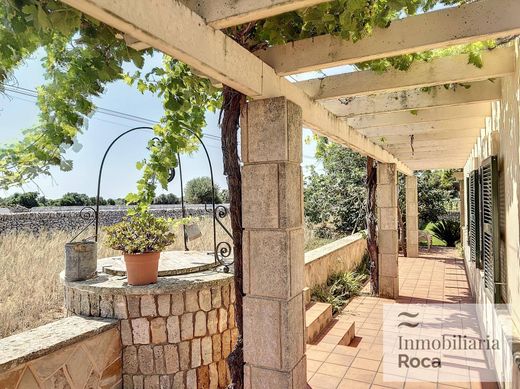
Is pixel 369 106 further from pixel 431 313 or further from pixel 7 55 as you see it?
pixel 431 313

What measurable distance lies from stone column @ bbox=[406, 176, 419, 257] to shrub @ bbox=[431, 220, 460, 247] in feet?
10.7

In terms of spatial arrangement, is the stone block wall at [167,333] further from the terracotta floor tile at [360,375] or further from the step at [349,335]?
the step at [349,335]

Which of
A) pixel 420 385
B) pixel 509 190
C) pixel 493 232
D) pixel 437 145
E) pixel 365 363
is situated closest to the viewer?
pixel 509 190

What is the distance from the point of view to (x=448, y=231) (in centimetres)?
1272

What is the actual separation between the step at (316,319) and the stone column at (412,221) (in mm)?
6466

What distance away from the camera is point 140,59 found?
191 centimetres

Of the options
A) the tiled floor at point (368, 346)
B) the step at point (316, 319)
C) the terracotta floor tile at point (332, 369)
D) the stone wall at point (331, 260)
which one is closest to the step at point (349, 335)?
the tiled floor at point (368, 346)

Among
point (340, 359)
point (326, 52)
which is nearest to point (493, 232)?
point (340, 359)

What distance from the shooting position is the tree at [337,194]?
11633 millimetres

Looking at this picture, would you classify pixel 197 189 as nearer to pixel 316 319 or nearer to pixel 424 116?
pixel 316 319

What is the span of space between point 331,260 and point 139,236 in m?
4.03

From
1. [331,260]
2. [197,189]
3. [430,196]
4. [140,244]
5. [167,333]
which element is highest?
[197,189]

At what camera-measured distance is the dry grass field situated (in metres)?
3.94

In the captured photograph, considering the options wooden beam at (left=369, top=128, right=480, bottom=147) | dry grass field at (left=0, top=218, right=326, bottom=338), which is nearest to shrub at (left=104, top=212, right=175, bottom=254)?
dry grass field at (left=0, top=218, right=326, bottom=338)
